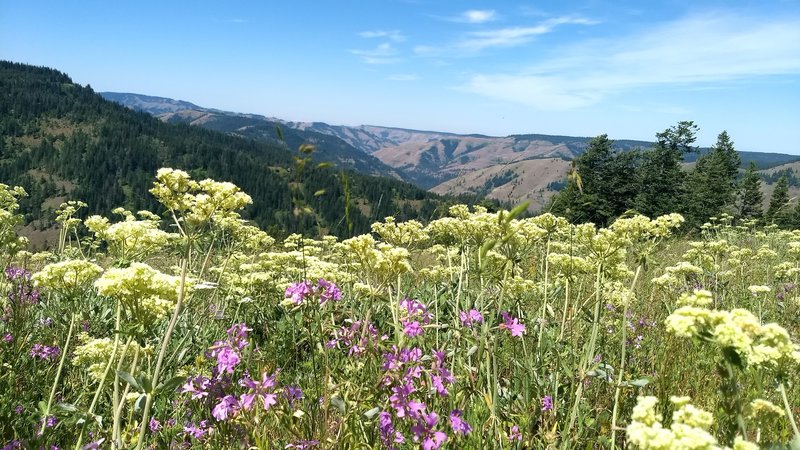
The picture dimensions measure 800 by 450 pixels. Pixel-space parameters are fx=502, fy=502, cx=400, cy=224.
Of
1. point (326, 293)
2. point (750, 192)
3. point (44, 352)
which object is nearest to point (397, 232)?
point (326, 293)

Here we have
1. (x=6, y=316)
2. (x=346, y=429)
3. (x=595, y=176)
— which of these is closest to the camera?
(x=346, y=429)

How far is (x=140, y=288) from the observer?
7.95ft

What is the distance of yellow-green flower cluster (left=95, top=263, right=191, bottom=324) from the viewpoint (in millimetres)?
2369

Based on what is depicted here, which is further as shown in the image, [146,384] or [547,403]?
[547,403]

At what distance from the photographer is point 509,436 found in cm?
305

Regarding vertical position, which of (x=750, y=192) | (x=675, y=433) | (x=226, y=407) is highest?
(x=675, y=433)

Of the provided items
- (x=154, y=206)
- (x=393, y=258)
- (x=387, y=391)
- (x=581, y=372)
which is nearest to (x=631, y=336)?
(x=581, y=372)

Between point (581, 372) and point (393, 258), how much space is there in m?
1.32

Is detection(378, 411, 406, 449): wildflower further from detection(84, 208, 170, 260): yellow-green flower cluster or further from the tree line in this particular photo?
the tree line

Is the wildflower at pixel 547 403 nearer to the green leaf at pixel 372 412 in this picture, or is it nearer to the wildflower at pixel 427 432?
the wildflower at pixel 427 432

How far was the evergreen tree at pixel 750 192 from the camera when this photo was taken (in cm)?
8438

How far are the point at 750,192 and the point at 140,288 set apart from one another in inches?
4059

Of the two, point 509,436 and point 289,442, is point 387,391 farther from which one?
point 509,436

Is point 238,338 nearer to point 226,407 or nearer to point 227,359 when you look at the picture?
point 227,359
